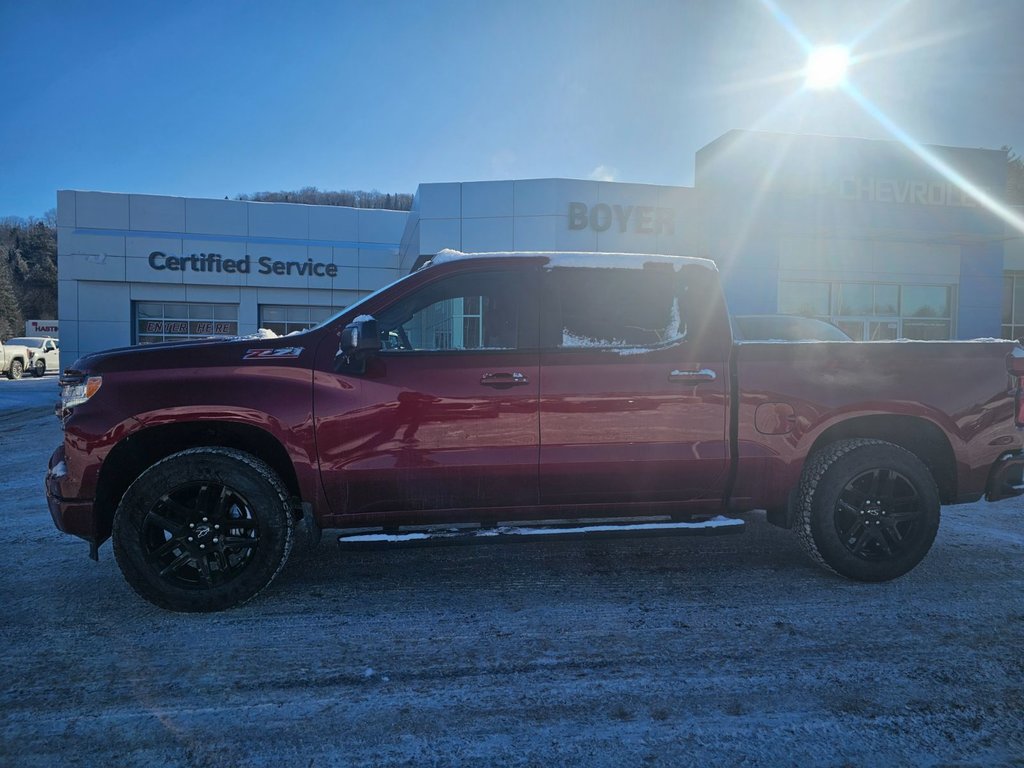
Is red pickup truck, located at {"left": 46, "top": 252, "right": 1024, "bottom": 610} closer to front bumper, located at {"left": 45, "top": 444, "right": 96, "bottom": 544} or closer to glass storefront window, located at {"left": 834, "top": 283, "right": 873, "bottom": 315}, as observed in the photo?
front bumper, located at {"left": 45, "top": 444, "right": 96, "bottom": 544}

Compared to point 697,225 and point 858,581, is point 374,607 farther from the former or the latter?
point 697,225

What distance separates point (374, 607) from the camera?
3.33m

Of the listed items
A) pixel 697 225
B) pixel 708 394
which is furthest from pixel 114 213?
pixel 708 394

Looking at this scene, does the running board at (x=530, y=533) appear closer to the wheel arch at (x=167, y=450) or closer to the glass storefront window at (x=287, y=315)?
the wheel arch at (x=167, y=450)

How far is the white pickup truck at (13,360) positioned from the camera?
24.9 meters

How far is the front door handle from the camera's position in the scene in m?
3.36

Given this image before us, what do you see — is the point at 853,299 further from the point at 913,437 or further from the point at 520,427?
the point at 520,427

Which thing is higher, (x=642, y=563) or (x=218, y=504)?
(x=218, y=504)

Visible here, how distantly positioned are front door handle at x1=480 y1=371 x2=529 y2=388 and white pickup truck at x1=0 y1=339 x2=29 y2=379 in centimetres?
2973

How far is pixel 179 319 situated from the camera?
25.7 metres

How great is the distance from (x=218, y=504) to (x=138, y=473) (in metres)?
0.59

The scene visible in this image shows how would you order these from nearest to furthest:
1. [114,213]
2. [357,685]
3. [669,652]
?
[357,685] → [669,652] → [114,213]

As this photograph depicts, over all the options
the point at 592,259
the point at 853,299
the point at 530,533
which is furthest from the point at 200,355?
the point at 853,299

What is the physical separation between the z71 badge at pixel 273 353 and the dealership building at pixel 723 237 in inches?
488
